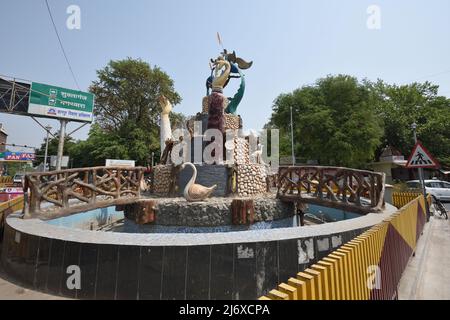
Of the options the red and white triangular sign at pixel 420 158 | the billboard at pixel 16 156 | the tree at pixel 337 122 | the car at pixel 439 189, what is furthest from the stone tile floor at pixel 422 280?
the billboard at pixel 16 156

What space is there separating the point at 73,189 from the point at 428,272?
882 centimetres

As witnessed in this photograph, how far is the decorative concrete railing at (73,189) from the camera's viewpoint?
586cm

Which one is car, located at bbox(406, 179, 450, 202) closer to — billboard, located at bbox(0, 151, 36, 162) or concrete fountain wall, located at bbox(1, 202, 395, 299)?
concrete fountain wall, located at bbox(1, 202, 395, 299)

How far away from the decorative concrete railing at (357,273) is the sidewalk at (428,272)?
1.36ft

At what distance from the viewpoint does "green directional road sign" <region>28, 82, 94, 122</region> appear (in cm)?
1756

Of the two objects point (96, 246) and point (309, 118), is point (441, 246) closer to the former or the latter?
point (96, 246)

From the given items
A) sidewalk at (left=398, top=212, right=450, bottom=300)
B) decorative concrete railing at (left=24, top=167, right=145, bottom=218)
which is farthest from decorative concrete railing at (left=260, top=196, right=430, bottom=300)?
decorative concrete railing at (left=24, top=167, right=145, bottom=218)

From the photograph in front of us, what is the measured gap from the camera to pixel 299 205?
30.4 feet

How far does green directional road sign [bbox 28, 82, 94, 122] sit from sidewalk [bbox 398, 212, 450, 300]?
2221 cm

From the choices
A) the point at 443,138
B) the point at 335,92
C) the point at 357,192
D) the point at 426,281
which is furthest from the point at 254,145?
the point at 443,138

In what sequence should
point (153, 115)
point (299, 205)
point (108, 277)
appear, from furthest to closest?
point (153, 115), point (299, 205), point (108, 277)

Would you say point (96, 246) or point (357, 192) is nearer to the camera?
point (96, 246)

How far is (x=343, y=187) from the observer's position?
7375 mm

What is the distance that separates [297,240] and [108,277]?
276 cm
